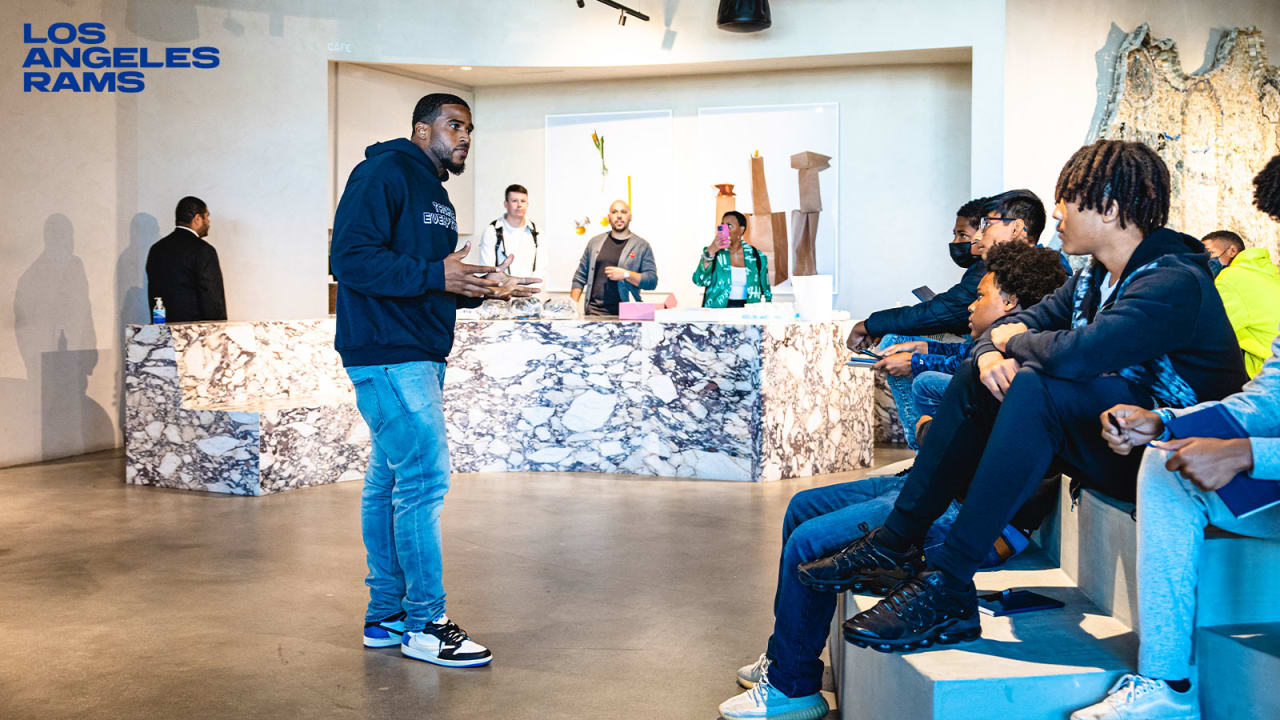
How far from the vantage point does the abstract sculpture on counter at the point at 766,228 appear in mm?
8430

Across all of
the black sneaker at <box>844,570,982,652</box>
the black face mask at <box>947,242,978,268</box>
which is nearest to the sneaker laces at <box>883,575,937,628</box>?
the black sneaker at <box>844,570,982,652</box>

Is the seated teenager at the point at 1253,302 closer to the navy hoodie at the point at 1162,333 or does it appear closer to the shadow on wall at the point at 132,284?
the navy hoodie at the point at 1162,333

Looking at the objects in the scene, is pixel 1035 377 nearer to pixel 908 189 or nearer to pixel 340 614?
pixel 340 614

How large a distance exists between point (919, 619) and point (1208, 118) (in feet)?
23.4

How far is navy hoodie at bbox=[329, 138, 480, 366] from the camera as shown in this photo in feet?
8.84

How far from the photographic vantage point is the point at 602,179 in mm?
8758

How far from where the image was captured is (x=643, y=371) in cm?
Result: 558

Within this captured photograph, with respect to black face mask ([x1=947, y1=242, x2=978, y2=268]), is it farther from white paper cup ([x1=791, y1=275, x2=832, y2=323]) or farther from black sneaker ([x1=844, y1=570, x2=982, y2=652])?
black sneaker ([x1=844, y1=570, x2=982, y2=652])

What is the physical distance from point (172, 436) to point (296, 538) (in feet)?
5.04

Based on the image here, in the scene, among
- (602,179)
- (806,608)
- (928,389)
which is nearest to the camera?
(806,608)

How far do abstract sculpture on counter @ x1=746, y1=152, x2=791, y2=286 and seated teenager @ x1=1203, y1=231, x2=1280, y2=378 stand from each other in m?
4.91

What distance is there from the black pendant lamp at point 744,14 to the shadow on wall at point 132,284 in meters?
4.13

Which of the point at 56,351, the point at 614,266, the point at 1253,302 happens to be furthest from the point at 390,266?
the point at 56,351

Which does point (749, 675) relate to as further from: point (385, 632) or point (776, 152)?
point (776, 152)
